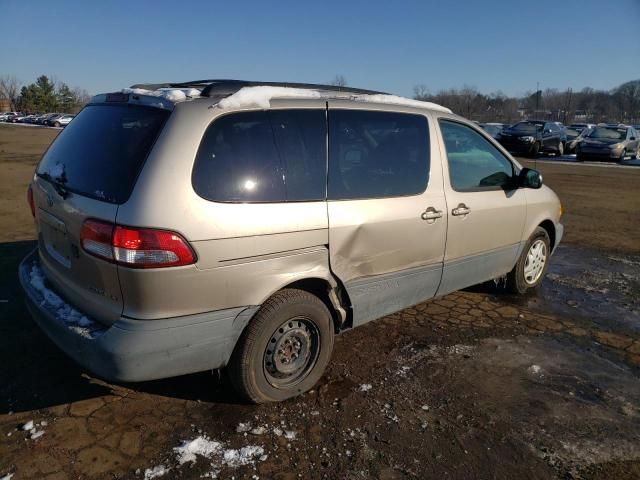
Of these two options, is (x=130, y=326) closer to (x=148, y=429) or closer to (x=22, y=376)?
(x=148, y=429)

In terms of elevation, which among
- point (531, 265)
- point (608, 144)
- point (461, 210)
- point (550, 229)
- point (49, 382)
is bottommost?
point (49, 382)

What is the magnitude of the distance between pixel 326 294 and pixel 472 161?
1.86m

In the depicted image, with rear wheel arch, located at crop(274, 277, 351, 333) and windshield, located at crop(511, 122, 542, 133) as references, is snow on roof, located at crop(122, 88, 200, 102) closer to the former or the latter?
rear wheel arch, located at crop(274, 277, 351, 333)

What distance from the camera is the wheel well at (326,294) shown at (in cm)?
297

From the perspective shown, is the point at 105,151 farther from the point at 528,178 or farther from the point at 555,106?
the point at 555,106

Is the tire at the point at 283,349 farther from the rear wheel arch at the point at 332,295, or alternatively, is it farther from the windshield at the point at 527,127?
the windshield at the point at 527,127

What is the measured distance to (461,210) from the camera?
376 centimetres

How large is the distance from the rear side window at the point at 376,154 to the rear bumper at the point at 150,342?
105 centimetres

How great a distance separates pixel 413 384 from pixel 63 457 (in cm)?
213

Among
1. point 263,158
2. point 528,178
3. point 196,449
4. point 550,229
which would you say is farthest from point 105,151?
point 550,229

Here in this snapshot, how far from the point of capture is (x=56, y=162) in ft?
9.91

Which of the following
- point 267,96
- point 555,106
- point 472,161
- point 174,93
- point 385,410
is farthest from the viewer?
point 555,106

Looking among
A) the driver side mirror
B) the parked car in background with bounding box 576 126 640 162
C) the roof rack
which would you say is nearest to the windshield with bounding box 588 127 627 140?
the parked car in background with bounding box 576 126 640 162

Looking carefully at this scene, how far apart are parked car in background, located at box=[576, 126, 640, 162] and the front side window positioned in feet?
67.3
